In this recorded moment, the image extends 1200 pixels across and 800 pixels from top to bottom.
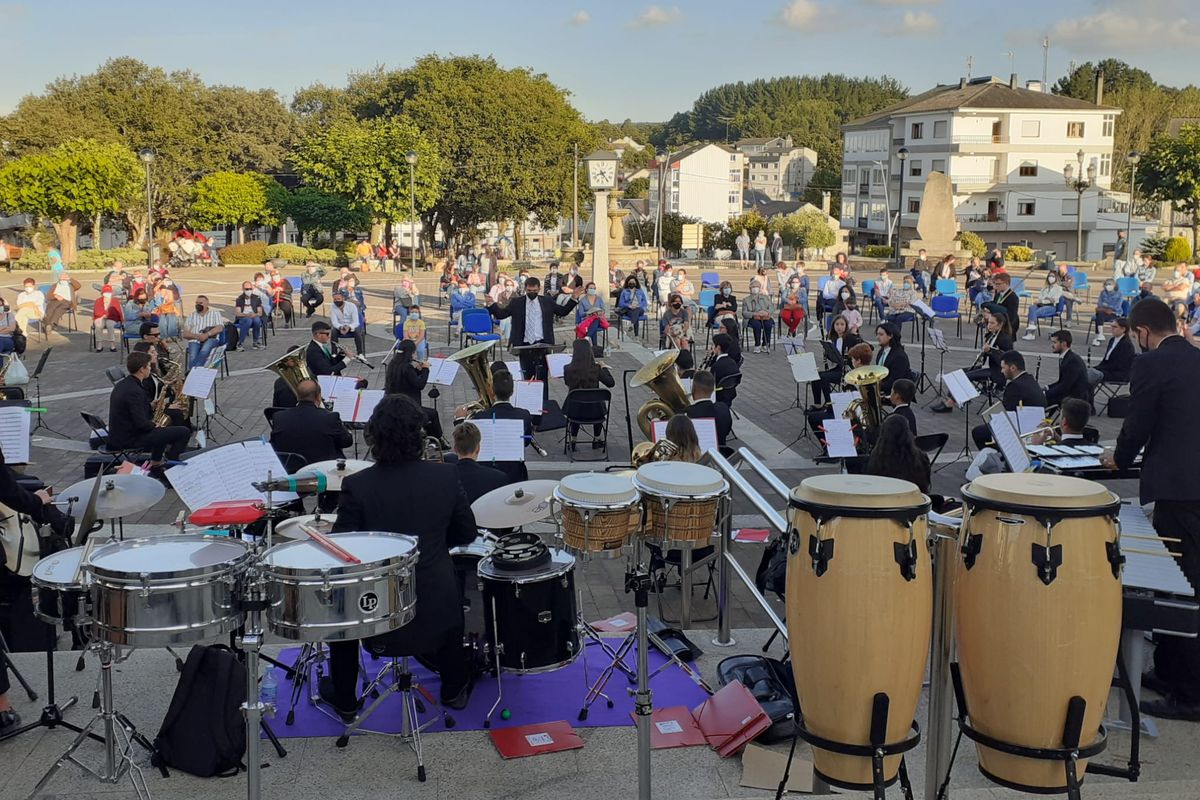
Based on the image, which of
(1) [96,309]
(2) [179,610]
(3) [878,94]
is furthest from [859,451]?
(3) [878,94]

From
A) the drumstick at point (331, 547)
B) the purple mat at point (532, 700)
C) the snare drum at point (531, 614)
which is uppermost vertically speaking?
the drumstick at point (331, 547)

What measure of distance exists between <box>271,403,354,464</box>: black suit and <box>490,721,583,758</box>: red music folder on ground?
14.4ft

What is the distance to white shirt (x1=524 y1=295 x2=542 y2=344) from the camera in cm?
1778

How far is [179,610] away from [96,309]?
67.5ft

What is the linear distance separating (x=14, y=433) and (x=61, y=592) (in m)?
4.75

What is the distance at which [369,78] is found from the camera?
3169 inches

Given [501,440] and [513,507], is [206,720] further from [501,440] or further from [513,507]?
[501,440]

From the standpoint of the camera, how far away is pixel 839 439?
10375mm

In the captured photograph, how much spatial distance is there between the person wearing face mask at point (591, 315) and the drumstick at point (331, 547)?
16223mm

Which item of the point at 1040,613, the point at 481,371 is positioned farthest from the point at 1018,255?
the point at 1040,613

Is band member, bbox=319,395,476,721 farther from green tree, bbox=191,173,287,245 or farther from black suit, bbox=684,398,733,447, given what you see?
green tree, bbox=191,173,287,245

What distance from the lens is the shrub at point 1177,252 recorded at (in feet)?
157

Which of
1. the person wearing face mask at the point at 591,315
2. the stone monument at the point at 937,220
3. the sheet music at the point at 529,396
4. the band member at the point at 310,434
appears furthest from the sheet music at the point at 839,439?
the stone monument at the point at 937,220

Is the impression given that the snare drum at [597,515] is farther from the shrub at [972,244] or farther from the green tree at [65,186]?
the green tree at [65,186]
